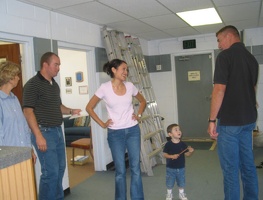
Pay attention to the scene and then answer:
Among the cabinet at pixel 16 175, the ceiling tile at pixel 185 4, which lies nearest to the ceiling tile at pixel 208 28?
the ceiling tile at pixel 185 4

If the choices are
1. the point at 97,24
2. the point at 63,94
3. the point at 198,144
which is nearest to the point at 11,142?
the point at 97,24

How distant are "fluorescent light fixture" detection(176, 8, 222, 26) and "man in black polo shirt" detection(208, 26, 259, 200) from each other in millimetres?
1873

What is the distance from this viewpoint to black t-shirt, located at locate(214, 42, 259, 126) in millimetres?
2221

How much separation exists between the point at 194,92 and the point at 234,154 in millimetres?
4211

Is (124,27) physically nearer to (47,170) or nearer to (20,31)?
(20,31)

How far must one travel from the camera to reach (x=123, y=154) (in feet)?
8.74

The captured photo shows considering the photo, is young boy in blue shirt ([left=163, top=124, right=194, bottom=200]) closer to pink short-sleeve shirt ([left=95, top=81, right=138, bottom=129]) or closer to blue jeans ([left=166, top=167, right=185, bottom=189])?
blue jeans ([left=166, top=167, right=185, bottom=189])

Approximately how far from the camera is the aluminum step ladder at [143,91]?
4356 millimetres

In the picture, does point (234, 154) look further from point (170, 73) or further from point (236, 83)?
point (170, 73)

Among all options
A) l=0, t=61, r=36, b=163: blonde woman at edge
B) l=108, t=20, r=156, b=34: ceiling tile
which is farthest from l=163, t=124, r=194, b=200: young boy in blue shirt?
l=108, t=20, r=156, b=34: ceiling tile

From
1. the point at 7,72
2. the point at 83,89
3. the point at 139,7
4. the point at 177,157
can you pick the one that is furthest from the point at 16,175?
the point at 83,89

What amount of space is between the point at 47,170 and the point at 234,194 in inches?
63.4

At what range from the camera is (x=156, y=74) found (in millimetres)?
6625

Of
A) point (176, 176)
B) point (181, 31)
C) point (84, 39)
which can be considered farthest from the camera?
point (181, 31)
